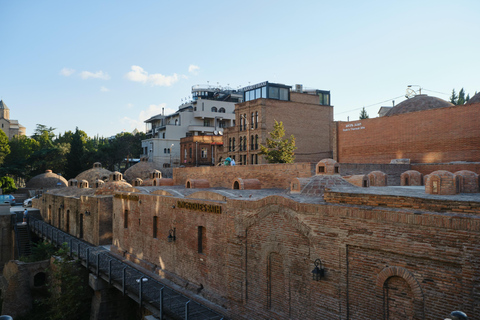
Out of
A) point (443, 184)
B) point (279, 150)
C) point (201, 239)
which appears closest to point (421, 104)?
point (279, 150)

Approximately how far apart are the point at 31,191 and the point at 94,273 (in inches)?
1564

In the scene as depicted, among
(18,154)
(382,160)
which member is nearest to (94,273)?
(382,160)

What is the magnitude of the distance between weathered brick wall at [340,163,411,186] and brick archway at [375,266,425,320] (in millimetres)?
13242

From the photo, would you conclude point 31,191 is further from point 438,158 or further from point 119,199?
point 438,158

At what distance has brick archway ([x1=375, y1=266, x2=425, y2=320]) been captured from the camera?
852cm

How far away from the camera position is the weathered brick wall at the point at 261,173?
19.8 meters

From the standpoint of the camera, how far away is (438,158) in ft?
92.4

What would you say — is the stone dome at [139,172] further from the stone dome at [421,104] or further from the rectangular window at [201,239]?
the rectangular window at [201,239]

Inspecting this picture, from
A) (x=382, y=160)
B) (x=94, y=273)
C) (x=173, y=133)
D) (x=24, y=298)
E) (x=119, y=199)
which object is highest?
(x=173, y=133)

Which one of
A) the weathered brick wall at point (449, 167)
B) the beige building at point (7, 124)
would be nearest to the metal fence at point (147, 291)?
the weathered brick wall at point (449, 167)

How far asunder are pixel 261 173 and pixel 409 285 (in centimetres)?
1378

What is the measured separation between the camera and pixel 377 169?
24.8 metres

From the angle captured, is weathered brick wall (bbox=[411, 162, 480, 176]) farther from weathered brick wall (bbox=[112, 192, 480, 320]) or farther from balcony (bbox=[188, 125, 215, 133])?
balcony (bbox=[188, 125, 215, 133])

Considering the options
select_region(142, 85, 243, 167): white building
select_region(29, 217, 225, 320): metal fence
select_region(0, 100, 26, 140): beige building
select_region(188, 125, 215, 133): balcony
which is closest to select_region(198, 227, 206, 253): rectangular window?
select_region(29, 217, 225, 320): metal fence
